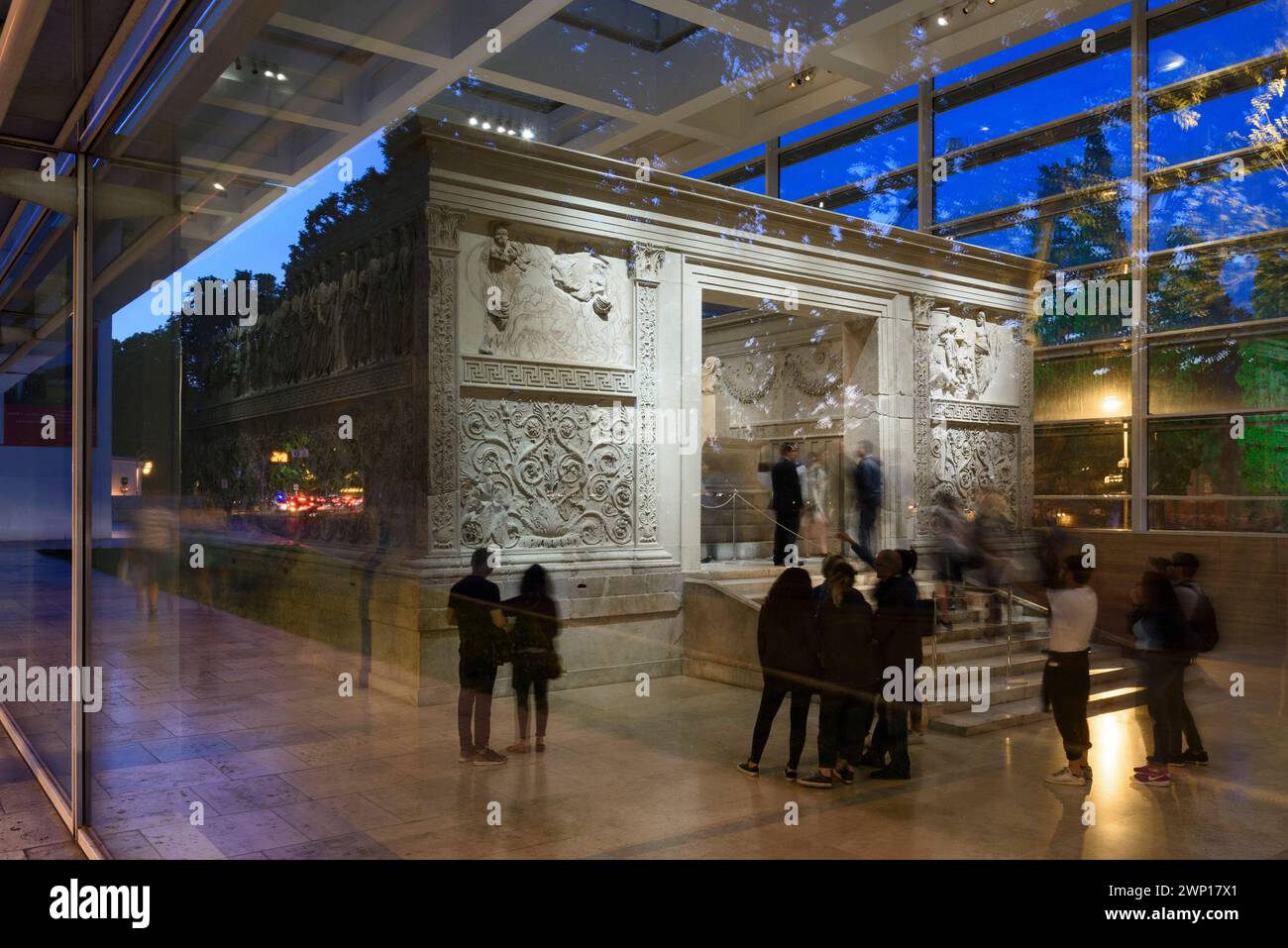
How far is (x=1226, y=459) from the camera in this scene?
4.91 feet

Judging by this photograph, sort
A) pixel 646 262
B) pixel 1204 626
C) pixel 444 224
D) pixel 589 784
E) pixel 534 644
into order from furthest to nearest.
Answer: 1. pixel 646 262
2. pixel 444 224
3. pixel 534 644
4. pixel 589 784
5. pixel 1204 626

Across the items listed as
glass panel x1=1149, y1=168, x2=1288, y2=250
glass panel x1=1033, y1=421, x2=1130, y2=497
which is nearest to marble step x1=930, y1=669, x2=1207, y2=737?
glass panel x1=1033, y1=421, x2=1130, y2=497

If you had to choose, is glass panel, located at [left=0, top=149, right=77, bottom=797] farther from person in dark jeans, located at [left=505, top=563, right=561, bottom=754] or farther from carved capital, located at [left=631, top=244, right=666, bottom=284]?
carved capital, located at [left=631, top=244, right=666, bottom=284]

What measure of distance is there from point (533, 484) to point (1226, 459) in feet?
6.38

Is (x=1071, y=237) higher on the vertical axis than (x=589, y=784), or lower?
higher

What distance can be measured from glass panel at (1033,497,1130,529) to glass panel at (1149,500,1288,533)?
77mm

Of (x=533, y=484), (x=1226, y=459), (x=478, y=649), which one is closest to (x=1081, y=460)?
(x=1226, y=459)

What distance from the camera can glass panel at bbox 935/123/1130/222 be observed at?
175 cm

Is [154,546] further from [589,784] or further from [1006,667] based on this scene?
[1006,667]

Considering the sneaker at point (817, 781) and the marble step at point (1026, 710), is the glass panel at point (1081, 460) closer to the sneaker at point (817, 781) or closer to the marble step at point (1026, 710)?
the marble step at point (1026, 710)

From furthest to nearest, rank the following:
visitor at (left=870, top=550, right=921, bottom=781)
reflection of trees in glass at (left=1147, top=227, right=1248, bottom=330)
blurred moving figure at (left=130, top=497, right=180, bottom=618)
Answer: blurred moving figure at (left=130, top=497, right=180, bottom=618) < visitor at (left=870, top=550, right=921, bottom=781) < reflection of trees in glass at (left=1147, top=227, right=1248, bottom=330)

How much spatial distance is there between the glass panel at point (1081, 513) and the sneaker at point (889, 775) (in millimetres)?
760
